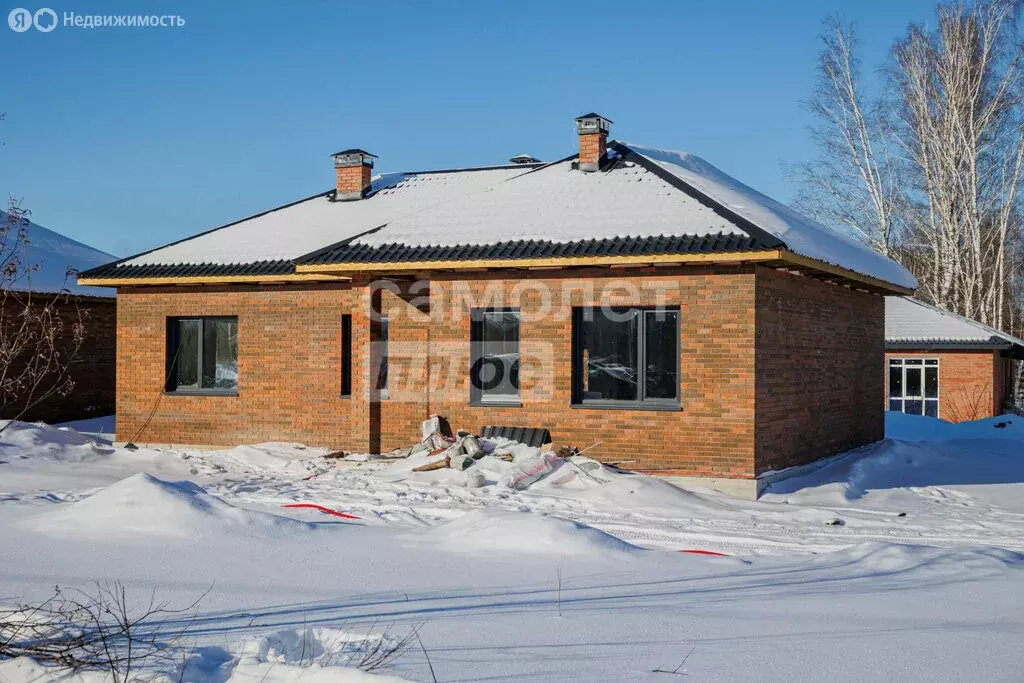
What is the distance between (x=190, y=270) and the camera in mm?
16438

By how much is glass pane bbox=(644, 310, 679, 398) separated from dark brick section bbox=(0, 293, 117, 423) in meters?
13.7

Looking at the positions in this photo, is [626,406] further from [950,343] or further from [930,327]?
[930,327]

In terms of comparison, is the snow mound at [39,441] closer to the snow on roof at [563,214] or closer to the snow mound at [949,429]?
the snow on roof at [563,214]

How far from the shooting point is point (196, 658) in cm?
489

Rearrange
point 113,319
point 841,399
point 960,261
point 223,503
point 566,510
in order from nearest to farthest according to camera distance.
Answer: point 223,503
point 566,510
point 841,399
point 113,319
point 960,261

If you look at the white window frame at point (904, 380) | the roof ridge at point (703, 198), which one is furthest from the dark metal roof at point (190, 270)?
the white window frame at point (904, 380)

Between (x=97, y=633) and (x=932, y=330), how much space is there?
2656cm

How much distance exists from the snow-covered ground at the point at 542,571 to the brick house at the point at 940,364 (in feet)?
49.8

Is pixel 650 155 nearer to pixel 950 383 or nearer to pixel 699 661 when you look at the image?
pixel 699 661

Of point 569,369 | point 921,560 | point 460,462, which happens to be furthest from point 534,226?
point 921,560

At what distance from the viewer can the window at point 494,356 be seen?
13844mm

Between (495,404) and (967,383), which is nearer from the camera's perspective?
(495,404)

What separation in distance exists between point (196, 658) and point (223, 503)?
4.05 m

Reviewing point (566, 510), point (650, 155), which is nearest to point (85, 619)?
point (566, 510)
